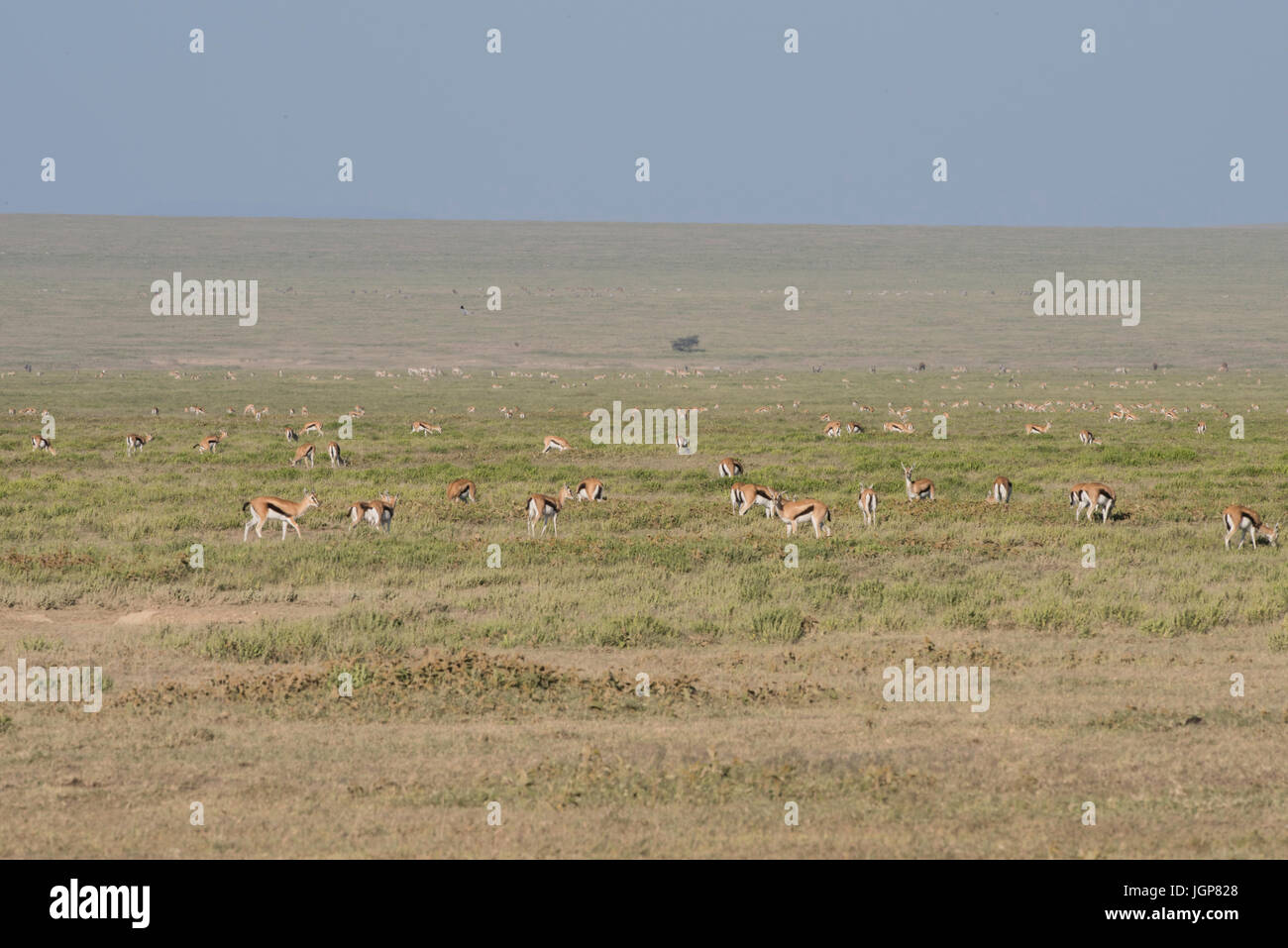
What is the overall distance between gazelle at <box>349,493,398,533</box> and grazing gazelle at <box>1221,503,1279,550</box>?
37.0 ft

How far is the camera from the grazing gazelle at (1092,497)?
63.1 feet

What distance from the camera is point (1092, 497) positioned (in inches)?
760

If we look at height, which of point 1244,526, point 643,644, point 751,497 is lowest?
point 643,644

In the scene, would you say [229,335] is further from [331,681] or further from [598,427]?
[331,681]

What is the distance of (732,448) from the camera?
101 ft

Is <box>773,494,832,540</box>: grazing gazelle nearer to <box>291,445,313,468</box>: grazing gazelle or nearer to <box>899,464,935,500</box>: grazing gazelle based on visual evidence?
<box>899,464,935,500</box>: grazing gazelle

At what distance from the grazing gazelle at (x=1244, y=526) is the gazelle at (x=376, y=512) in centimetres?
1128

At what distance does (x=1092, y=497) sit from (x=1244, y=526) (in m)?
2.49

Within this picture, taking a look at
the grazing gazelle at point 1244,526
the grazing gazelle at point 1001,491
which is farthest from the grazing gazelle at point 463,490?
the grazing gazelle at point 1244,526

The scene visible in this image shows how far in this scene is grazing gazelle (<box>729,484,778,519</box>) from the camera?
63.5ft

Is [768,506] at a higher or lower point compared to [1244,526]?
higher
